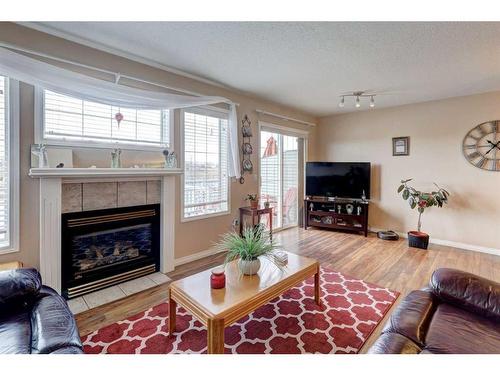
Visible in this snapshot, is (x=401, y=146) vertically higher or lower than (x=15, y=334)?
higher

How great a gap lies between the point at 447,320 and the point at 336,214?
3.55 metres

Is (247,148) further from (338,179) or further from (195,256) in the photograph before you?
(338,179)

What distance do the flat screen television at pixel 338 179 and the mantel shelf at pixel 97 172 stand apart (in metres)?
3.14

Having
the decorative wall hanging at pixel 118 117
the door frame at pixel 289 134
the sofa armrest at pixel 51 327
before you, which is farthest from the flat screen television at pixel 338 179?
the sofa armrest at pixel 51 327

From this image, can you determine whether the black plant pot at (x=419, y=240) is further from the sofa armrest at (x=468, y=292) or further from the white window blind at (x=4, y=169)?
the white window blind at (x=4, y=169)

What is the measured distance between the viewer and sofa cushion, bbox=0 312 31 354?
3.80ft

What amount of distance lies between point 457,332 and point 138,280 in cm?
282

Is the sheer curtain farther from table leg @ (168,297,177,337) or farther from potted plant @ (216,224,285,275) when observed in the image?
table leg @ (168,297,177,337)

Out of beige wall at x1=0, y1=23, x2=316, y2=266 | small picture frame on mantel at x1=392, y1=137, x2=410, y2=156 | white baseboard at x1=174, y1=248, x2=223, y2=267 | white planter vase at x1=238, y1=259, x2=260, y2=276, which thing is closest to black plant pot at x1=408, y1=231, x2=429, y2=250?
small picture frame on mantel at x1=392, y1=137, x2=410, y2=156

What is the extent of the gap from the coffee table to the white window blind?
158cm

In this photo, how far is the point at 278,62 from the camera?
284cm

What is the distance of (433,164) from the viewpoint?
428 centimetres

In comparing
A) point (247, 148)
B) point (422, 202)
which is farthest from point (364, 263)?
point (247, 148)
